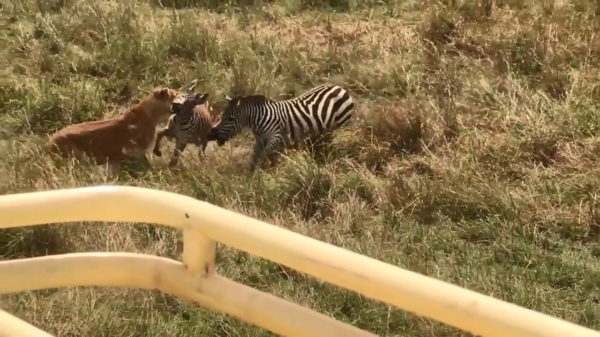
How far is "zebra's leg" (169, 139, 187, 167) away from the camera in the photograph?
18.3 feet

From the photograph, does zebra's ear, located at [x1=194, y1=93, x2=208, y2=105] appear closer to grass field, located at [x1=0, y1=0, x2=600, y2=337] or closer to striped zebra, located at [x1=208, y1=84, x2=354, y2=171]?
striped zebra, located at [x1=208, y1=84, x2=354, y2=171]

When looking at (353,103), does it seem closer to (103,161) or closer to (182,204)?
(103,161)

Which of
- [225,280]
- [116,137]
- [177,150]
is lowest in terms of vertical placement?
[177,150]

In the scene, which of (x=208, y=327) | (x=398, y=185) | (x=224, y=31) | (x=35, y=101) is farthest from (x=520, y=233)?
(x=224, y=31)

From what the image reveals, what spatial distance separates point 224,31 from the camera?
26.5ft

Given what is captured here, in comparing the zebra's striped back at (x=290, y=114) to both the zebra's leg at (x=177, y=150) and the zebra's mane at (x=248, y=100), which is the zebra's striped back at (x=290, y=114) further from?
the zebra's leg at (x=177, y=150)

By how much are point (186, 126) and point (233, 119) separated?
1.23 ft

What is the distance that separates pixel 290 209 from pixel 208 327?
56.6 inches

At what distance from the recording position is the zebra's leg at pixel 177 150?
557 centimetres

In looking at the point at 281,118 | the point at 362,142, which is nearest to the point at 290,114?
the point at 281,118

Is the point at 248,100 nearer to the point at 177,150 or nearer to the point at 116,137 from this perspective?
the point at 177,150

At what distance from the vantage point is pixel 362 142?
5.85 meters

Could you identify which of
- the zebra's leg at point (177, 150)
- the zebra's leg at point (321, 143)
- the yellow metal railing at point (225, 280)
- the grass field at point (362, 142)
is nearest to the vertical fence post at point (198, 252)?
the yellow metal railing at point (225, 280)

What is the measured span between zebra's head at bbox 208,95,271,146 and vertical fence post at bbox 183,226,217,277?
4228 mm
